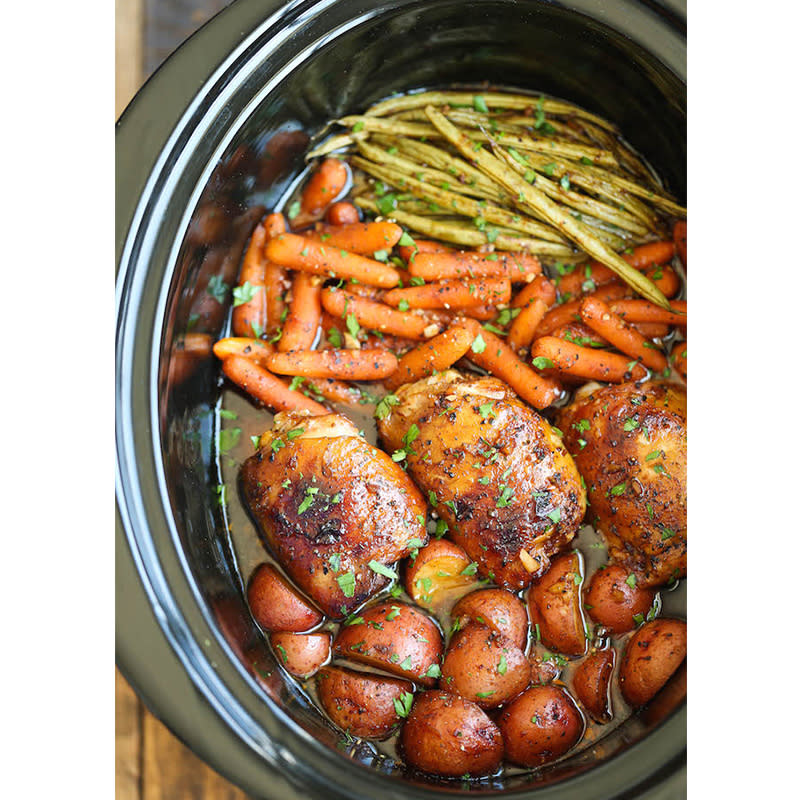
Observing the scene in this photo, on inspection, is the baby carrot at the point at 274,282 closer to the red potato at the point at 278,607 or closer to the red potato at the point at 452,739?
the red potato at the point at 278,607

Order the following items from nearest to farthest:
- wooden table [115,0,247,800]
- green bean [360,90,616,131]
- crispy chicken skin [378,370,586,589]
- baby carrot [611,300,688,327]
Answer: crispy chicken skin [378,370,586,589] < wooden table [115,0,247,800] < baby carrot [611,300,688,327] < green bean [360,90,616,131]

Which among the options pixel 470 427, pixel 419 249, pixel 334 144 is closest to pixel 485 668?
pixel 470 427

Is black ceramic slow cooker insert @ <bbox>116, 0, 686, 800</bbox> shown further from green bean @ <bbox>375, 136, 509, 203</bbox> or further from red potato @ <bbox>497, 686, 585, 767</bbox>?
green bean @ <bbox>375, 136, 509, 203</bbox>

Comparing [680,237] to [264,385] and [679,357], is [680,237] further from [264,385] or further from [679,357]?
[264,385]

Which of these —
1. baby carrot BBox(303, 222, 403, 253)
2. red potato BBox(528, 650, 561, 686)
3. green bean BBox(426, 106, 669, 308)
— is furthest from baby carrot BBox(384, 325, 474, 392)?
red potato BBox(528, 650, 561, 686)

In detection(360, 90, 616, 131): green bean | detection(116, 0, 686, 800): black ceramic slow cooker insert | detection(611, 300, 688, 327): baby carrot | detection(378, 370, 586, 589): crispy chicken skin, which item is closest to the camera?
detection(116, 0, 686, 800): black ceramic slow cooker insert

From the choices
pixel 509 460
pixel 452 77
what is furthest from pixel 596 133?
pixel 509 460
